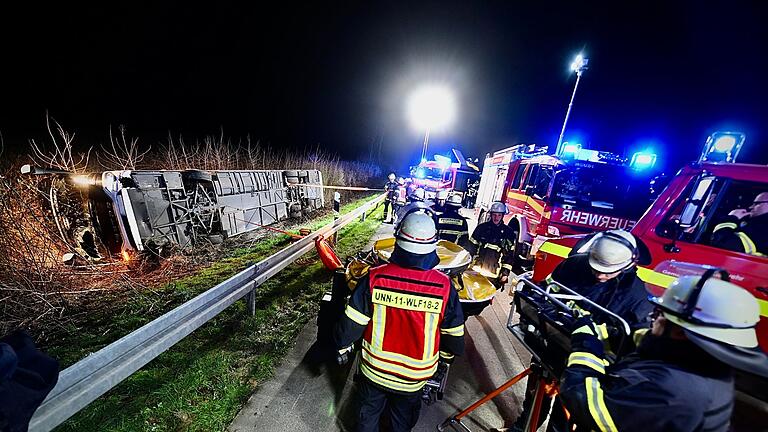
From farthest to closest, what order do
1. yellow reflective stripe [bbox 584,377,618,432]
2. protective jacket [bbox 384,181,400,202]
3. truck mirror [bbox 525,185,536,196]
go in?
1. protective jacket [bbox 384,181,400,202]
2. truck mirror [bbox 525,185,536,196]
3. yellow reflective stripe [bbox 584,377,618,432]

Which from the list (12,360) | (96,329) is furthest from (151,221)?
(12,360)

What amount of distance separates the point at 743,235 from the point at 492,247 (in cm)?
264

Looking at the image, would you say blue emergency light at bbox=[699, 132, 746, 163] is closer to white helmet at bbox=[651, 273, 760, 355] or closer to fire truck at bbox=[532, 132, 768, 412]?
fire truck at bbox=[532, 132, 768, 412]

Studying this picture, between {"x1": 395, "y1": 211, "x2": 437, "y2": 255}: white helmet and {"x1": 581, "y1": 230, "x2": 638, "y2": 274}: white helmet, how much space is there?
1457mm

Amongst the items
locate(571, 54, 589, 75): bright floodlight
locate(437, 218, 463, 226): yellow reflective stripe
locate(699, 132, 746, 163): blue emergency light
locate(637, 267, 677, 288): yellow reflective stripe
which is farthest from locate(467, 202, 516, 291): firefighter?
locate(571, 54, 589, 75): bright floodlight

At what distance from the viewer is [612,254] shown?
232 centimetres

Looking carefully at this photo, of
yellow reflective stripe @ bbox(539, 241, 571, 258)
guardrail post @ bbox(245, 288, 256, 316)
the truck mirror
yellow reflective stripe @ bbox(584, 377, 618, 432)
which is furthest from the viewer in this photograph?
the truck mirror

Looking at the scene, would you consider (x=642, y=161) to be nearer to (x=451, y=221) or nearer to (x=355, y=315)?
(x=451, y=221)

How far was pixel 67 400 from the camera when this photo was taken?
143 cm

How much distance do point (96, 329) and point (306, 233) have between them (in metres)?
2.84

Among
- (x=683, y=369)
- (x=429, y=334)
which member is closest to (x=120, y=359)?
(x=429, y=334)

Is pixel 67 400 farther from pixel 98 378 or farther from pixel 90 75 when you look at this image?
pixel 90 75

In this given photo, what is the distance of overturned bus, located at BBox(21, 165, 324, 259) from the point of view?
4.21 m

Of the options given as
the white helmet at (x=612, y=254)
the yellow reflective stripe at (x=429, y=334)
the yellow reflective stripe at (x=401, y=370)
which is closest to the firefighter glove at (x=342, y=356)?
the yellow reflective stripe at (x=401, y=370)
